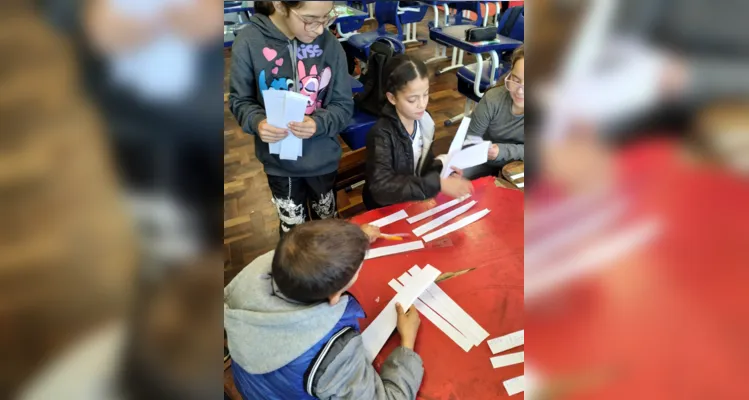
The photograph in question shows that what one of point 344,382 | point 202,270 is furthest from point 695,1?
point 344,382

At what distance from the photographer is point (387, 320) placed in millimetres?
940

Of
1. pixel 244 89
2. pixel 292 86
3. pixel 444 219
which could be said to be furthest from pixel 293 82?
pixel 444 219

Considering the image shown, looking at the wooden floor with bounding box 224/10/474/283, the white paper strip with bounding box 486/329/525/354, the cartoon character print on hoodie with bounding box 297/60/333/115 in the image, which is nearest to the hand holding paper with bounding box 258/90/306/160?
the cartoon character print on hoodie with bounding box 297/60/333/115

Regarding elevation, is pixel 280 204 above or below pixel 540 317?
below

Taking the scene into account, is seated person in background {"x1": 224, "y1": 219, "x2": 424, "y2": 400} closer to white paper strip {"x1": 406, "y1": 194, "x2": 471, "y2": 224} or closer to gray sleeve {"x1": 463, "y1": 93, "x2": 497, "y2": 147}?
white paper strip {"x1": 406, "y1": 194, "x2": 471, "y2": 224}

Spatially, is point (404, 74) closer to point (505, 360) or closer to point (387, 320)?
point (387, 320)

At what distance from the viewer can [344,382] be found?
2.55 feet

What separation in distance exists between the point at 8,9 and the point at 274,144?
1.16 meters

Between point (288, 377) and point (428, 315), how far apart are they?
0.32m

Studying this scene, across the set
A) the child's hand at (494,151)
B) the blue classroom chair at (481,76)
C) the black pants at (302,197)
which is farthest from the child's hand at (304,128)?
the blue classroom chair at (481,76)

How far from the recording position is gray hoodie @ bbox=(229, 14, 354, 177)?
47.0 inches

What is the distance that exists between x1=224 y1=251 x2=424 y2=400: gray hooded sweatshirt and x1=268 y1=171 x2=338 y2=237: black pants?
64 centimetres

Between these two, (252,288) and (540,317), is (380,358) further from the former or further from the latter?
(540,317)

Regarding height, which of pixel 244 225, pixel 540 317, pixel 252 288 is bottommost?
pixel 244 225
